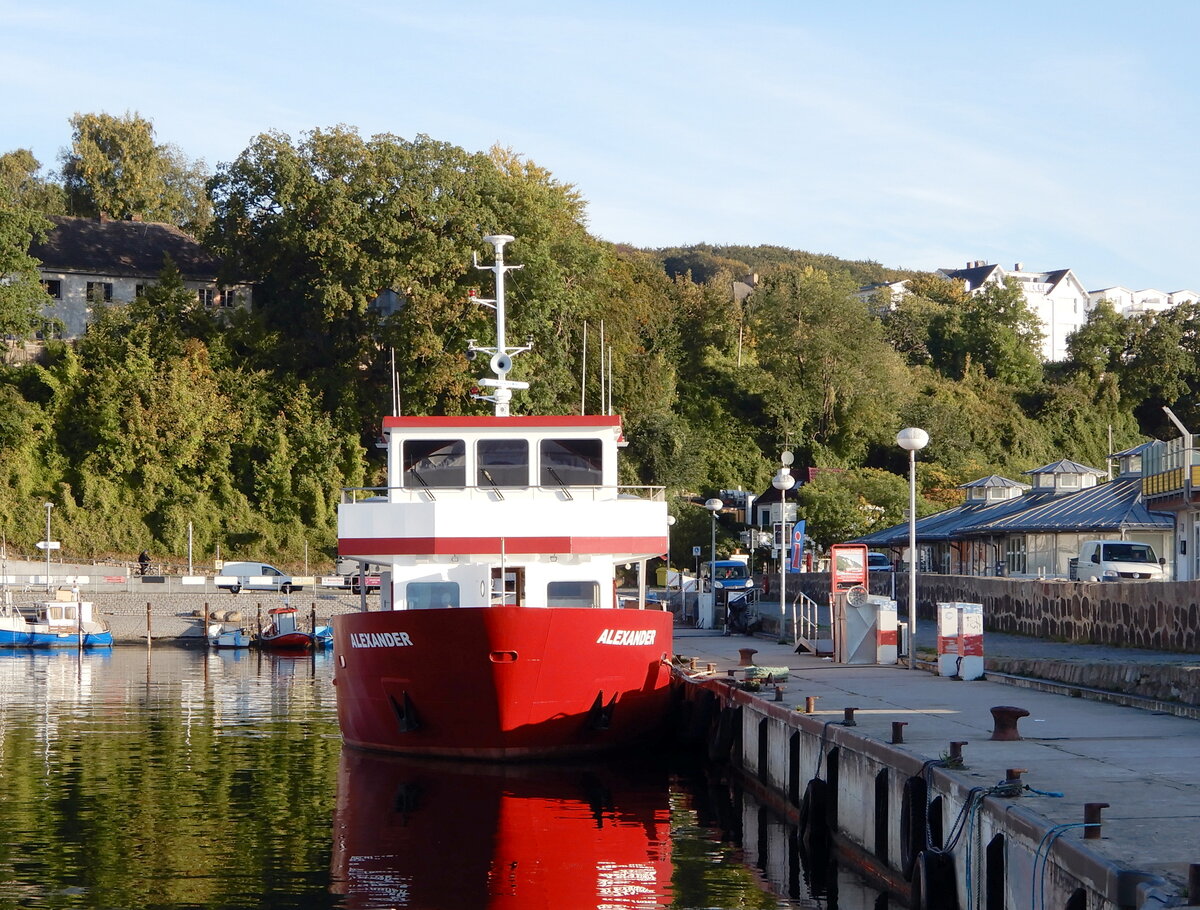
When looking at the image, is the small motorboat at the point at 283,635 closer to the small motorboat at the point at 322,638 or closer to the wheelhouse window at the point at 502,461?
the small motorboat at the point at 322,638

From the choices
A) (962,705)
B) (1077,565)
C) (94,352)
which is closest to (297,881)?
(962,705)

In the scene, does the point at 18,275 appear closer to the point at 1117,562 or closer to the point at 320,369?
the point at 320,369

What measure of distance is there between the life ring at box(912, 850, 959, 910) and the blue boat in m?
49.5

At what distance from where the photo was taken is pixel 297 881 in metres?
16.3

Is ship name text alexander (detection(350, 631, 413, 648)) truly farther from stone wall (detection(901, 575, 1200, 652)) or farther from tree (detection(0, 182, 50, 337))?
tree (detection(0, 182, 50, 337))

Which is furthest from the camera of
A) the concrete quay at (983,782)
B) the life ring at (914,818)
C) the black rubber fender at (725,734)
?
the black rubber fender at (725,734)

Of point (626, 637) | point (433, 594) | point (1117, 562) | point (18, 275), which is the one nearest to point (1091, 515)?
point (1117, 562)

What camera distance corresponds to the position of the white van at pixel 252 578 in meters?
63.9

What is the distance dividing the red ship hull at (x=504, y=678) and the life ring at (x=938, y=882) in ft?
32.4

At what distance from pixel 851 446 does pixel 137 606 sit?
1655 inches

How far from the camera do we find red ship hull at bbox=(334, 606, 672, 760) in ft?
70.9

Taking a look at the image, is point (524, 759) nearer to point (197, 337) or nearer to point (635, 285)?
point (197, 337)

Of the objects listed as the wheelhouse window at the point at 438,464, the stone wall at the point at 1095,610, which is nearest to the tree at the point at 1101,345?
the stone wall at the point at 1095,610

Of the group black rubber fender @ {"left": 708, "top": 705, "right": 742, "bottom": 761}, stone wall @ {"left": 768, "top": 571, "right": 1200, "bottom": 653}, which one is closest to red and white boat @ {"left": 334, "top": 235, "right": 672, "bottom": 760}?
black rubber fender @ {"left": 708, "top": 705, "right": 742, "bottom": 761}
